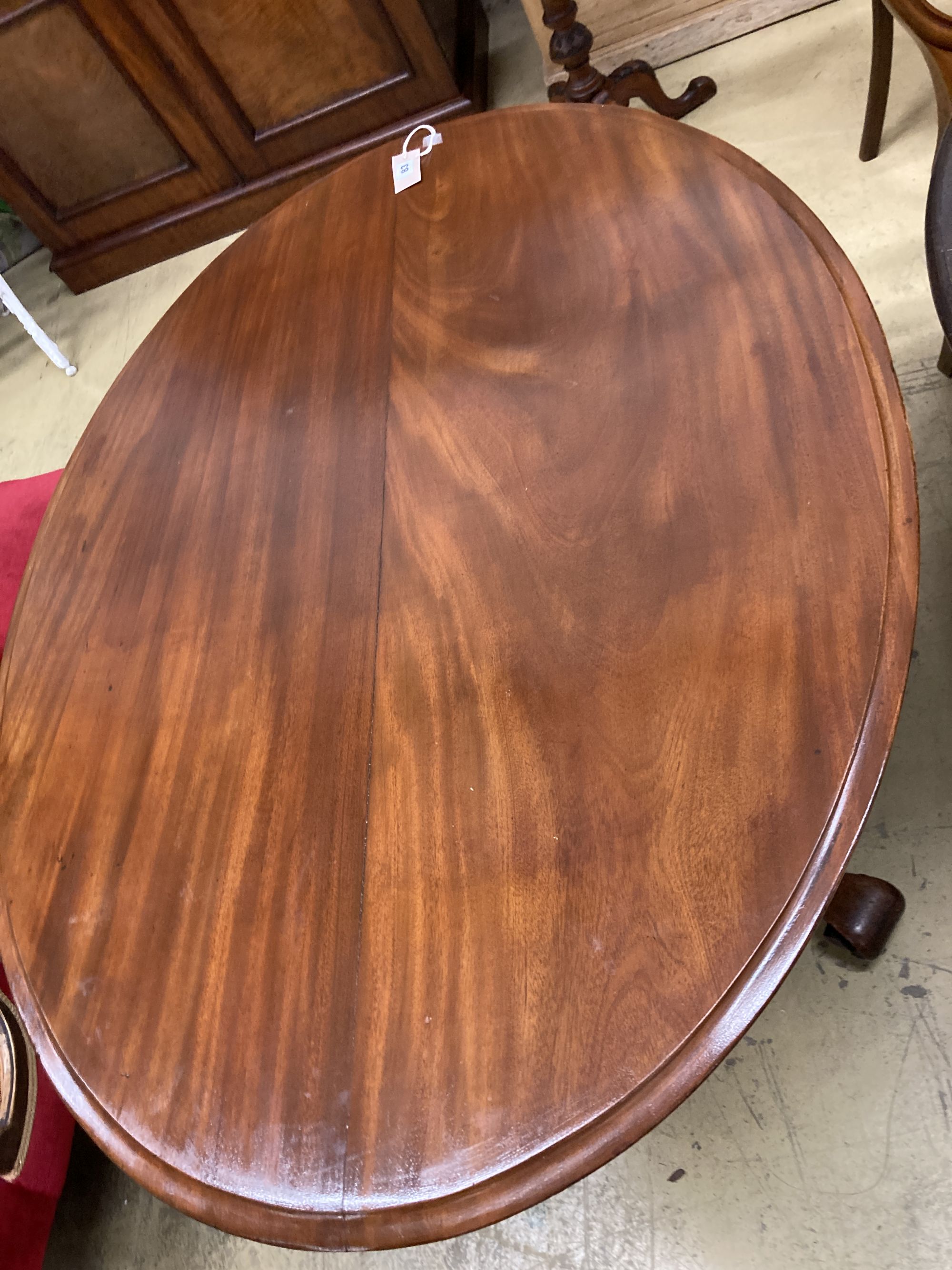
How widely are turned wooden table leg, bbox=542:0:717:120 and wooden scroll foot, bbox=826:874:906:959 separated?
1.55 m

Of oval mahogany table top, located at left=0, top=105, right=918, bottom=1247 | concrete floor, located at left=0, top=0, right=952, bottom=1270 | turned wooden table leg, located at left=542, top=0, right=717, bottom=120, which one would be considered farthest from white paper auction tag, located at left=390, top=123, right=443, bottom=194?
concrete floor, located at left=0, top=0, right=952, bottom=1270

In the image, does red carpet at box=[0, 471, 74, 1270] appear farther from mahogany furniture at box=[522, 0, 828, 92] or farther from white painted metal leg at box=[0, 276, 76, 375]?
mahogany furniture at box=[522, 0, 828, 92]

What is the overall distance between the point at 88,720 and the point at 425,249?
0.76 metres

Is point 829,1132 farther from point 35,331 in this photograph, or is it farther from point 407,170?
point 35,331

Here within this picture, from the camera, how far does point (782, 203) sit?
933mm

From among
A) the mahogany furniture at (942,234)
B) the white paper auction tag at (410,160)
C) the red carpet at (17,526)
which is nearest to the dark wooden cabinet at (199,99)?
the white paper auction tag at (410,160)

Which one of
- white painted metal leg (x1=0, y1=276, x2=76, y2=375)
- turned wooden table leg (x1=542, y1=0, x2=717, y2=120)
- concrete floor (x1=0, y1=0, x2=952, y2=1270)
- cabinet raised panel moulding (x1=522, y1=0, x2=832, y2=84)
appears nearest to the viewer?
concrete floor (x1=0, y1=0, x2=952, y2=1270)

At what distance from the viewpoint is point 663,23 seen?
6.96 ft

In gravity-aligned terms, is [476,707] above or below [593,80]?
above

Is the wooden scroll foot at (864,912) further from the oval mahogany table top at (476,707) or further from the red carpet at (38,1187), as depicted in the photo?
the red carpet at (38,1187)

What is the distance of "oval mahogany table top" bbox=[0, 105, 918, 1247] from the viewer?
646 mm

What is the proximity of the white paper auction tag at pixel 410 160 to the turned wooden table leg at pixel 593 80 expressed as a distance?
1.92ft

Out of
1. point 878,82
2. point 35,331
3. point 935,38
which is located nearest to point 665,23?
point 878,82

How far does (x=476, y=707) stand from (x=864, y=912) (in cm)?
61
